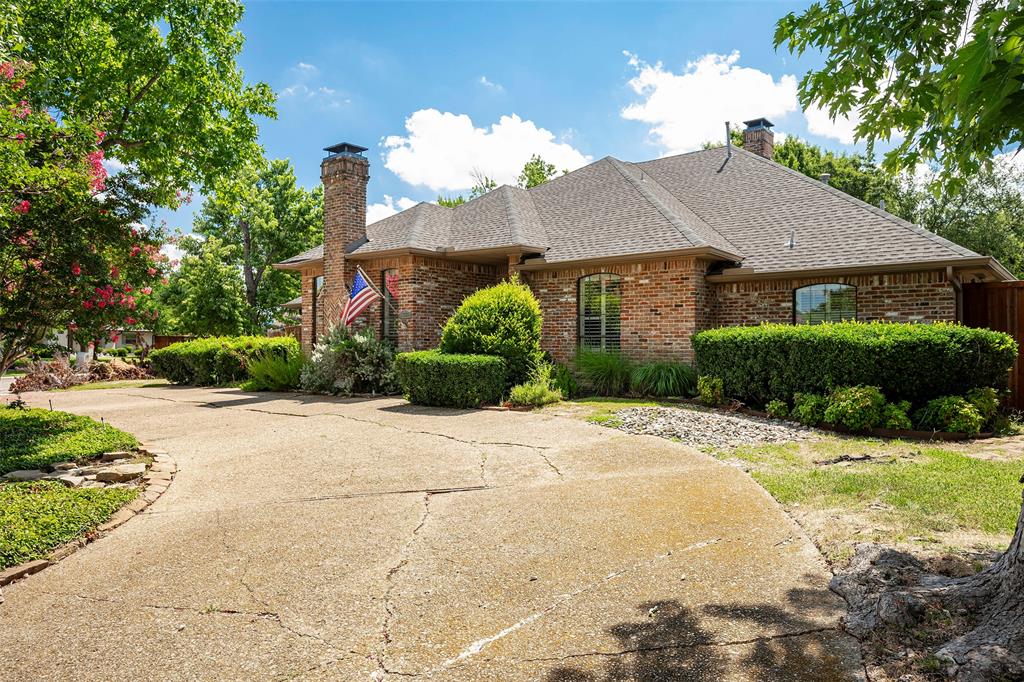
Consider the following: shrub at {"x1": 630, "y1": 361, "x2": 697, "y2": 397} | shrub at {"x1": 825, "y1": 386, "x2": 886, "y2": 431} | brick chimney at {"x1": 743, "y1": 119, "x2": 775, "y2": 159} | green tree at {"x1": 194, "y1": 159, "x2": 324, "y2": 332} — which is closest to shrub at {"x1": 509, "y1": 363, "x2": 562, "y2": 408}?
shrub at {"x1": 630, "y1": 361, "x2": 697, "y2": 397}

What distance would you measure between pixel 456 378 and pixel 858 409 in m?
6.76

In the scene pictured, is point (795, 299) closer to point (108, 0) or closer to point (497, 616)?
point (497, 616)

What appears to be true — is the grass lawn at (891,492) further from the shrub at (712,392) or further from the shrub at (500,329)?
the shrub at (500,329)

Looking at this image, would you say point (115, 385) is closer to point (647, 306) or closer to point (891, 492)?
point (647, 306)

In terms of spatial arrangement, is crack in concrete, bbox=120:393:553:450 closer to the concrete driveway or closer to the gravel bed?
the concrete driveway

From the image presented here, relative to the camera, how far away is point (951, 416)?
28.4 feet

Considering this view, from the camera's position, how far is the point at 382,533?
5.04 meters

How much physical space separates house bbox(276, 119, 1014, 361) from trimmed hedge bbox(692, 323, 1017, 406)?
9.83ft

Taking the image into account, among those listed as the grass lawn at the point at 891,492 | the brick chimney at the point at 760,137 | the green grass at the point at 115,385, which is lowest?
the grass lawn at the point at 891,492

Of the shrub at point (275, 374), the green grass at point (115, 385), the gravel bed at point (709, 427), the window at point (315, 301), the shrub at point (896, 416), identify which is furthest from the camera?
the green grass at point (115, 385)

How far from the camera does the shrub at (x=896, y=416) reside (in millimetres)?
8742

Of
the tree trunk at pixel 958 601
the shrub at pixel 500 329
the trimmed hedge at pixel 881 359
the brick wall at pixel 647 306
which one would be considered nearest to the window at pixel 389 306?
the shrub at pixel 500 329

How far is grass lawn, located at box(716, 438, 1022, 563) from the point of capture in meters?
4.57

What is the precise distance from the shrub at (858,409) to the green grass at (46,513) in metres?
8.93
